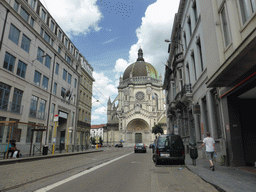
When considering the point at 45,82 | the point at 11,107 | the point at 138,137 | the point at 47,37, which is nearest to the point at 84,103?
the point at 45,82

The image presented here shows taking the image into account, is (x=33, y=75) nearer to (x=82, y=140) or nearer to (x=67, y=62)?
(x=67, y=62)

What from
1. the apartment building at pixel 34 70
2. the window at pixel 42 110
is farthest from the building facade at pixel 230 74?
the window at pixel 42 110

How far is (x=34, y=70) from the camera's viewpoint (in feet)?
74.6

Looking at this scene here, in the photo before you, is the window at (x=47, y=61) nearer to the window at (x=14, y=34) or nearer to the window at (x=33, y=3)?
the window at (x=14, y=34)

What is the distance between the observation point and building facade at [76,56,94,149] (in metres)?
36.8

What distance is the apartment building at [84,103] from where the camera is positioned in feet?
121

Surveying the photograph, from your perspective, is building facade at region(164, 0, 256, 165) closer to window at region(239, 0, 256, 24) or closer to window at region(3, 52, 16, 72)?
window at region(239, 0, 256, 24)

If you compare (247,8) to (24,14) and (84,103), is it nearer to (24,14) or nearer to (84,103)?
(24,14)

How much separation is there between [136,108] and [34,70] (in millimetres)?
51272

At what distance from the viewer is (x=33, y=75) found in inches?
887

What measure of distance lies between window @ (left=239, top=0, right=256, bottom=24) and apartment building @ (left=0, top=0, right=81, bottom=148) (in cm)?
1617

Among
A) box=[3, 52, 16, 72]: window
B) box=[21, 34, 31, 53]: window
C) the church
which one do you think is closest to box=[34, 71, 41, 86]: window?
box=[21, 34, 31, 53]: window

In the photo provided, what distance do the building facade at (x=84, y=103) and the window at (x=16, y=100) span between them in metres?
16.3

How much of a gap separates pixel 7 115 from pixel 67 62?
15.6m
